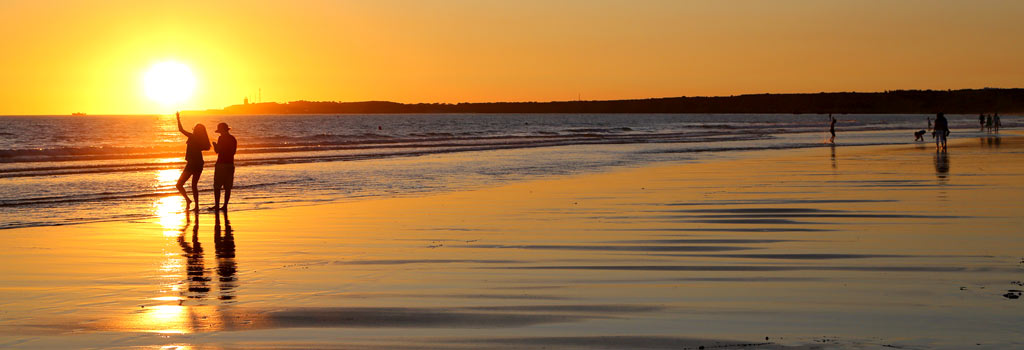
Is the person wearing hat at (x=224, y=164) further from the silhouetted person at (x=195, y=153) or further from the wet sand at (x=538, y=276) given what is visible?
the wet sand at (x=538, y=276)

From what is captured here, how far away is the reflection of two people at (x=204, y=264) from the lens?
8070 mm

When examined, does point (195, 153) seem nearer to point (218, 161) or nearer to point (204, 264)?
point (218, 161)

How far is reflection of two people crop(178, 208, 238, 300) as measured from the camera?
807 cm

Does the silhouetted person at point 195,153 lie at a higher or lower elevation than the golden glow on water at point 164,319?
higher

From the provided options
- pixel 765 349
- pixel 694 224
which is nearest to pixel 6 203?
pixel 694 224

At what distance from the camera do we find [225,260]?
32.5 feet

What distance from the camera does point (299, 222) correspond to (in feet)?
44.6

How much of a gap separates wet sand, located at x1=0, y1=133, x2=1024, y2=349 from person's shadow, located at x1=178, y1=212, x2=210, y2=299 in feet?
0.11

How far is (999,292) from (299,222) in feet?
28.4

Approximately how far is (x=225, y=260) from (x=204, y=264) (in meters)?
0.28

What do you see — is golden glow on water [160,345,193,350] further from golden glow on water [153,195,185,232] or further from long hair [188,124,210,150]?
long hair [188,124,210,150]

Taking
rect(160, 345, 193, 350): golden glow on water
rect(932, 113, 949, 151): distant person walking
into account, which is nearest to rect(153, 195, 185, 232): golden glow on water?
rect(160, 345, 193, 350): golden glow on water

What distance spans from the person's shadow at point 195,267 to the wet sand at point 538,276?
34mm

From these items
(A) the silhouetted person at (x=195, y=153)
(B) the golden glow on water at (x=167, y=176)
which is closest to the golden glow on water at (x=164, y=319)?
(A) the silhouetted person at (x=195, y=153)
